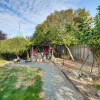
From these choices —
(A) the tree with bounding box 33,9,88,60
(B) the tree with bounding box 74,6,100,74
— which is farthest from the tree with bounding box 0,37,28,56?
(B) the tree with bounding box 74,6,100,74

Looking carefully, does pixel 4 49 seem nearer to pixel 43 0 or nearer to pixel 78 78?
pixel 43 0

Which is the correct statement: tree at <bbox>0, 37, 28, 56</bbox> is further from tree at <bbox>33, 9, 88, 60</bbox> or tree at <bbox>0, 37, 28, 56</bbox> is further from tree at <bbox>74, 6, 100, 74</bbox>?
tree at <bbox>74, 6, 100, 74</bbox>

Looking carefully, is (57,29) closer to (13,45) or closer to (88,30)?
(13,45)

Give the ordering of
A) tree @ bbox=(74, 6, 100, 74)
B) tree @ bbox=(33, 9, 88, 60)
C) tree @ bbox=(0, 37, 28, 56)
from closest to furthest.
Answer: tree @ bbox=(74, 6, 100, 74) → tree @ bbox=(33, 9, 88, 60) → tree @ bbox=(0, 37, 28, 56)

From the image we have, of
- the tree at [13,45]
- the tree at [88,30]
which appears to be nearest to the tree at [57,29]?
the tree at [13,45]

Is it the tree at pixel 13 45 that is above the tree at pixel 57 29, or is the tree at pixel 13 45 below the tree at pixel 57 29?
below

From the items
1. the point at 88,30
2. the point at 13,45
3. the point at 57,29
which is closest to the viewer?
the point at 88,30

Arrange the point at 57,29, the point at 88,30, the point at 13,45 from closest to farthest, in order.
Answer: the point at 88,30 < the point at 57,29 < the point at 13,45

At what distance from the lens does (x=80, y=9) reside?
25.3m

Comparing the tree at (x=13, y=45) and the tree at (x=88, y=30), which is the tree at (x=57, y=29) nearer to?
the tree at (x=13, y=45)

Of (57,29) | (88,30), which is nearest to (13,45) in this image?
(57,29)

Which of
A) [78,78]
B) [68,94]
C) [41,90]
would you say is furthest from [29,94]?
[78,78]

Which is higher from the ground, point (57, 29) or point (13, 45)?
point (57, 29)

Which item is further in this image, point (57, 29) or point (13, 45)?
point (13, 45)
